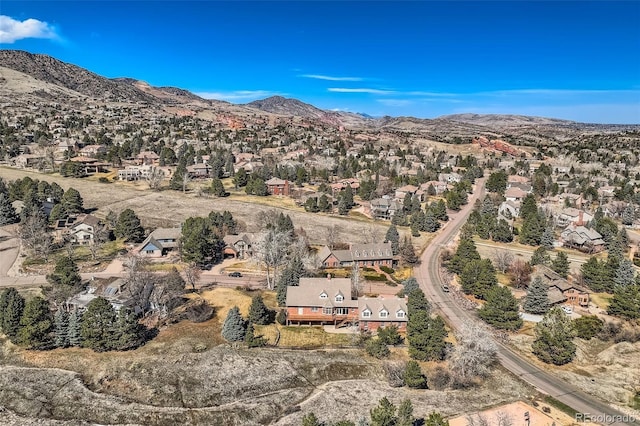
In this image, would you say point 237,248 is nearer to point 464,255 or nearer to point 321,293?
point 321,293

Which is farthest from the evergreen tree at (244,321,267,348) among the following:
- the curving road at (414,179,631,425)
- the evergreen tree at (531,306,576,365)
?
the evergreen tree at (531,306,576,365)

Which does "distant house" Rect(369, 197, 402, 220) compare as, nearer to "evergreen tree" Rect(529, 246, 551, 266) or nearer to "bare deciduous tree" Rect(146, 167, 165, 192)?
"evergreen tree" Rect(529, 246, 551, 266)

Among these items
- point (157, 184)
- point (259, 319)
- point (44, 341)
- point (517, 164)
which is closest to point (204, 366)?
point (259, 319)

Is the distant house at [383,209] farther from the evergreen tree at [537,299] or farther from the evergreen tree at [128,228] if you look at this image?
the evergreen tree at [128,228]

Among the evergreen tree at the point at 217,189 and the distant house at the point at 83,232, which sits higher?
the evergreen tree at the point at 217,189

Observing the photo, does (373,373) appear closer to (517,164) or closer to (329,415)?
(329,415)

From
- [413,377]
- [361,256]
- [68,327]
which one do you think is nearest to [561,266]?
[361,256]

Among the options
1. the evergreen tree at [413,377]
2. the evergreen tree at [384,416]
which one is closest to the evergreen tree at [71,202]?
the evergreen tree at [413,377]

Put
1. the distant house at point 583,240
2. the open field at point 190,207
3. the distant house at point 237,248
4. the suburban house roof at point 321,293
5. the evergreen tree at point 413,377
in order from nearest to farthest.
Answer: the evergreen tree at point 413,377
the suburban house roof at point 321,293
the distant house at point 237,248
the distant house at point 583,240
the open field at point 190,207
